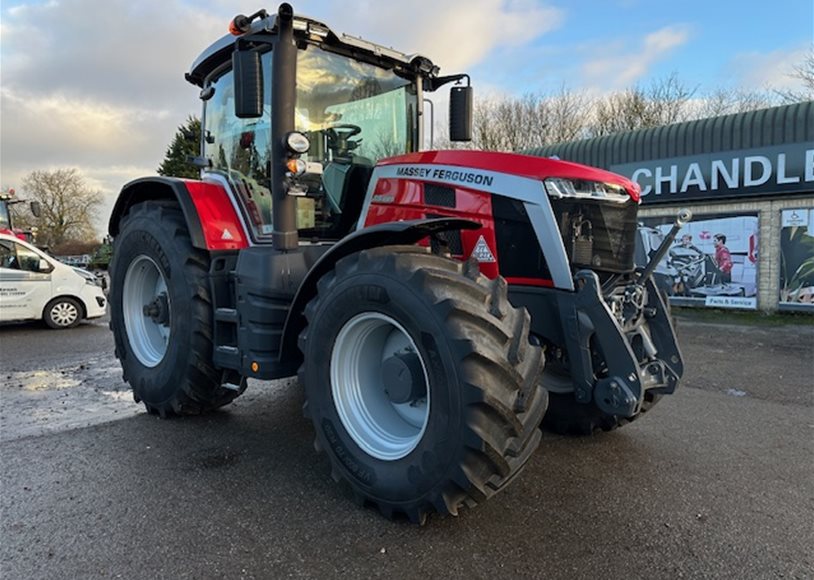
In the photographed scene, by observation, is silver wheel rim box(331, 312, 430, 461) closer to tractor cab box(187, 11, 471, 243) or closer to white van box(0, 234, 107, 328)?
tractor cab box(187, 11, 471, 243)

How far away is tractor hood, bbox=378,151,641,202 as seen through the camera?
3.16m

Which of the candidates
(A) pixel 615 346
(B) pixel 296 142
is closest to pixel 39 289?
(B) pixel 296 142

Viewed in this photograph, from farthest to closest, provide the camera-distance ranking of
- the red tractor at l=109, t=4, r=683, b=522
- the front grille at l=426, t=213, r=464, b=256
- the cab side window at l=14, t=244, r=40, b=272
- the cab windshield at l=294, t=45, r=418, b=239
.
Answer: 1. the cab side window at l=14, t=244, r=40, b=272
2. the cab windshield at l=294, t=45, r=418, b=239
3. the front grille at l=426, t=213, r=464, b=256
4. the red tractor at l=109, t=4, r=683, b=522

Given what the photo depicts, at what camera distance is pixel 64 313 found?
10.8 m

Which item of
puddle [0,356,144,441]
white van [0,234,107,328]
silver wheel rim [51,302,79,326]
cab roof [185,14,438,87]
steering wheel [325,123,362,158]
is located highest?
cab roof [185,14,438,87]

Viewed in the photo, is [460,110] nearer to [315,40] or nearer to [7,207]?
[315,40]

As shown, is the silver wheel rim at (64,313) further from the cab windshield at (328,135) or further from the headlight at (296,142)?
the headlight at (296,142)

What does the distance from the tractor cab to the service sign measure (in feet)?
31.2

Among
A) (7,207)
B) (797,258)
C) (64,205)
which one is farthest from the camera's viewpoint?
(64,205)

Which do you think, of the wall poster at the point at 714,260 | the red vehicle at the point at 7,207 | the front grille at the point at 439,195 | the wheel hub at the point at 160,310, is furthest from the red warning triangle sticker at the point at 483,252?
the red vehicle at the point at 7,207

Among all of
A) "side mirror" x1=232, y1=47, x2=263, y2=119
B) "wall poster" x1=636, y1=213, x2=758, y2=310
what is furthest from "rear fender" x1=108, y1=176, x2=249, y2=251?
"wall poster" x1=636, y1=213, x2=758, y2=310

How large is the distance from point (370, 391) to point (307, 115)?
2002 mm

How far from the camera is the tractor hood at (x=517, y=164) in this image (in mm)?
3165

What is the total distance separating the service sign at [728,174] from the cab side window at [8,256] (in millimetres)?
12607
